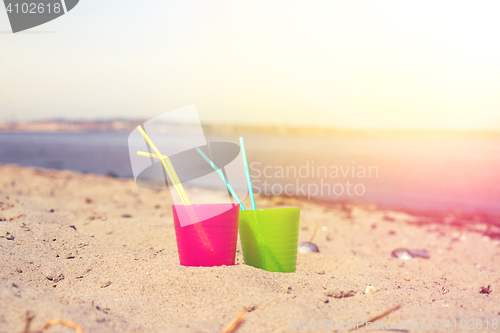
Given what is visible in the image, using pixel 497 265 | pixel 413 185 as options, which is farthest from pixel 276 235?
pixel 413 185

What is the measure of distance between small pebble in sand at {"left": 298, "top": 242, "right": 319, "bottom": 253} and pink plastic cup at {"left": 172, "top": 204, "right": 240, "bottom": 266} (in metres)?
1.27

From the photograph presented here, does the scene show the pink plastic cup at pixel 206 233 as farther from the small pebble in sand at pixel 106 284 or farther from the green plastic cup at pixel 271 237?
the small pebble in sand at pixel 106 284

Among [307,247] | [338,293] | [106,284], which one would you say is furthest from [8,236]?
[307,247]

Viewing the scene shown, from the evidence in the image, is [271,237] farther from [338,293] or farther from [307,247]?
[307,247]

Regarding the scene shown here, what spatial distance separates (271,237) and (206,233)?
1.24 ft

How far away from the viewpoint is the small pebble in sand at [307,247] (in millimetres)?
3117

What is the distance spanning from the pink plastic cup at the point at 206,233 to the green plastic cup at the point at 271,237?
0.14 meters

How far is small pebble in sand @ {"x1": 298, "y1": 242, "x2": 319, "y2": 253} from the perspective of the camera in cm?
312

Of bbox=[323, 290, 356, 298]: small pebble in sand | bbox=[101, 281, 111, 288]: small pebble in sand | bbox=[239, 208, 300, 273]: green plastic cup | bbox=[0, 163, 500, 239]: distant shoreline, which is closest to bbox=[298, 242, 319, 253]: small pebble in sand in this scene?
bbox=[239, 208, 300, 273]: green plastic cup

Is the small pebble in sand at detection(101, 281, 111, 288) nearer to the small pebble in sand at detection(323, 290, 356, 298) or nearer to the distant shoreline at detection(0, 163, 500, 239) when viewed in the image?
the small pebble in sand at detection(323, 290, 356, 298)

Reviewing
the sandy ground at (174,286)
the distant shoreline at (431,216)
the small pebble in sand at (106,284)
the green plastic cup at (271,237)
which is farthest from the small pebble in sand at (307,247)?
the distant shoreline at (431,216)

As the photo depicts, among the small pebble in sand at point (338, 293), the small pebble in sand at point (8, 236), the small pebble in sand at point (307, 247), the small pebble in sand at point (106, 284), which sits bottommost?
the small pebble in sand at point (307, 247)

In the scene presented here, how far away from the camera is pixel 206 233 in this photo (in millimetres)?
1889

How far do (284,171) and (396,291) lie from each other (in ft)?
25.2
